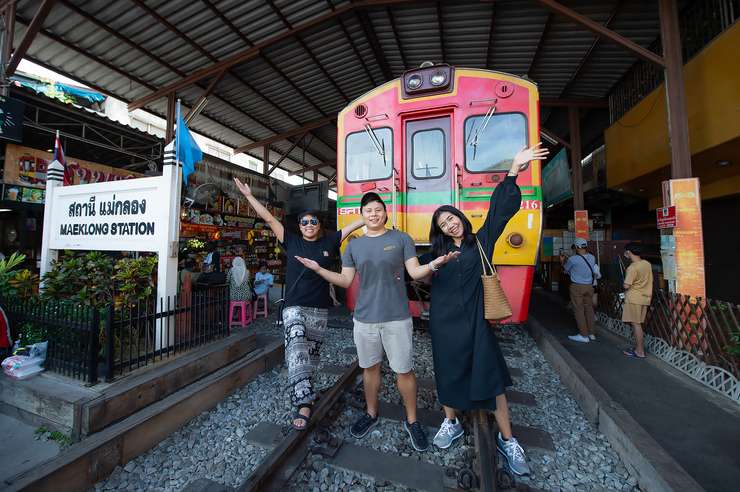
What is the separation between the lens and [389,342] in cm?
242

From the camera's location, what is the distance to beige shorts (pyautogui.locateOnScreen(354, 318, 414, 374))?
2.39 metres

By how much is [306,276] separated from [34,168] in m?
8.03

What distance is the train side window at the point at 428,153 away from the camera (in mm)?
4266

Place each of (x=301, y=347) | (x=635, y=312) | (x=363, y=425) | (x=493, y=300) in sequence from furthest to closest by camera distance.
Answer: (x=635, y=312)
(x=301, y=347)
(x=363, y=425)
(x=493, y=300)

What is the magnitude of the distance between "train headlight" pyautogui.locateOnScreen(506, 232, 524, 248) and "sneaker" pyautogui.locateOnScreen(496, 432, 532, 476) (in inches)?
80.8

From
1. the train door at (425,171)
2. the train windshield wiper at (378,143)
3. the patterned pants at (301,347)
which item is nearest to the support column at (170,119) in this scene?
the train windshield wiper at (378,143)

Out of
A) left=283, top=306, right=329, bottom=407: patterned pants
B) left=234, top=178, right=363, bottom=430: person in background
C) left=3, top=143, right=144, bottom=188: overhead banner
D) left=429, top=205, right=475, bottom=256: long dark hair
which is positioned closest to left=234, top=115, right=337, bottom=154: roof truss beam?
left=3, top=143, right=144, bottom=188: overhead banner

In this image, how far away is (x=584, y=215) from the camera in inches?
379

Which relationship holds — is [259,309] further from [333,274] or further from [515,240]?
[515,240]

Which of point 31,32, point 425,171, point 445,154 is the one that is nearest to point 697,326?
point 445,154

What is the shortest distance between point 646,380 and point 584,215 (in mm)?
7002

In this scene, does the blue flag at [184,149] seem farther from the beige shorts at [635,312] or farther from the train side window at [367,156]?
the beige shorts at [635,312]

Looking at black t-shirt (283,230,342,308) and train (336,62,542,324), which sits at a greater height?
train (336,62,542,324)

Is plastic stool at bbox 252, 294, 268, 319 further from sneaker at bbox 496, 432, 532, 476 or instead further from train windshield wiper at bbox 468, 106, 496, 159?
sneaker at bbox 496, 432, 532, 476
